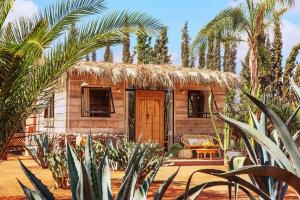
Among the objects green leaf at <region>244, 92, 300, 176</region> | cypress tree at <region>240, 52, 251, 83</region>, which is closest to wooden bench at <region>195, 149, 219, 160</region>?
green leaf at <region>244, 92, 300, 176</region>

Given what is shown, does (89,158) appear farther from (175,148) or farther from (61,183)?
(175,148)

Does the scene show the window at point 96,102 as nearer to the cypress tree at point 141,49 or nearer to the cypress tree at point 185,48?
the cypress tree at point 141,49

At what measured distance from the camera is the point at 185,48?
35969mm

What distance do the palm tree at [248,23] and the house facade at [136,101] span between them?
1.21 metres

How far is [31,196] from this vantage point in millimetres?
2502

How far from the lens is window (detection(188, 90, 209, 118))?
57.5 feet

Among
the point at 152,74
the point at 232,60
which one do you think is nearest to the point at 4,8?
the point at 152,74

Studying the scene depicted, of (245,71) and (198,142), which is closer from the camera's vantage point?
(198,142)

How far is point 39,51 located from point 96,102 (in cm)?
1030

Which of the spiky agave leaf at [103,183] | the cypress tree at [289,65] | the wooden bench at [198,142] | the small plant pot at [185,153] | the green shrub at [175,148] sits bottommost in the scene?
the small plant pot at [185,153]

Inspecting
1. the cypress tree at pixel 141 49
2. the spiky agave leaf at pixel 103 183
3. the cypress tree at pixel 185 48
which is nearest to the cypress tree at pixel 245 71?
the cypress tree at pixel 185 48

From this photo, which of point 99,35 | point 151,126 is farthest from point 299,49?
point 99,35

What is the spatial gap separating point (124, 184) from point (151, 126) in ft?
47.2

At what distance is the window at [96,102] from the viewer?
15492 millimetres
